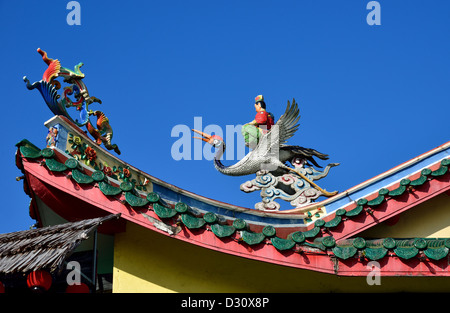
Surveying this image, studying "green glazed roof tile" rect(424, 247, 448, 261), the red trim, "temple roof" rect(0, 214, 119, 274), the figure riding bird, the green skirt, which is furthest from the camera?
the green skirt

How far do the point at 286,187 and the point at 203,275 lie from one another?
2534mm

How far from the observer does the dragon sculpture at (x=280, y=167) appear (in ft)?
33.0

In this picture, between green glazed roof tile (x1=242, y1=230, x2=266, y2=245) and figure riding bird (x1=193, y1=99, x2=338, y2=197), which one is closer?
green glazed roof tile (x1=242, y1=230, x2=266, y2=245)

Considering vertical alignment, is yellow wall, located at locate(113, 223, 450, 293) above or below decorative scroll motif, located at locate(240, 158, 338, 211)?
below

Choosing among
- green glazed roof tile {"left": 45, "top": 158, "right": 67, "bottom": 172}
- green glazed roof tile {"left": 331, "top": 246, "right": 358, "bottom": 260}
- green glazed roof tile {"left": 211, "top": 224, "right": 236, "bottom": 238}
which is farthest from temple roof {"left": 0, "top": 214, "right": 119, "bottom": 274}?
green glazed roof tile {"left": 331, "top": 246, "right": 358, "bottom": 260}

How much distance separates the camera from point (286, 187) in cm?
1027

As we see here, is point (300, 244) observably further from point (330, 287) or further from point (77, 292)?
point (77, 292)

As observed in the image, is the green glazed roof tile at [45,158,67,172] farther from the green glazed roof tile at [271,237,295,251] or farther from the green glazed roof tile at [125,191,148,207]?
the green glazed roof tile at [271,237,295,251]

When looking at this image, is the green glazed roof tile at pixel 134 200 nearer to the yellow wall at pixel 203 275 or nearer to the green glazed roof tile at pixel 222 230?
the yellow wall at pixel 203 275

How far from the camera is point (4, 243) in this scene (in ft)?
24.6

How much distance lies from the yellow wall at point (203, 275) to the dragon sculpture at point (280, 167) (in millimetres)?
1760

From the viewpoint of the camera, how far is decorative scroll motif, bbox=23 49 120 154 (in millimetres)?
8992
